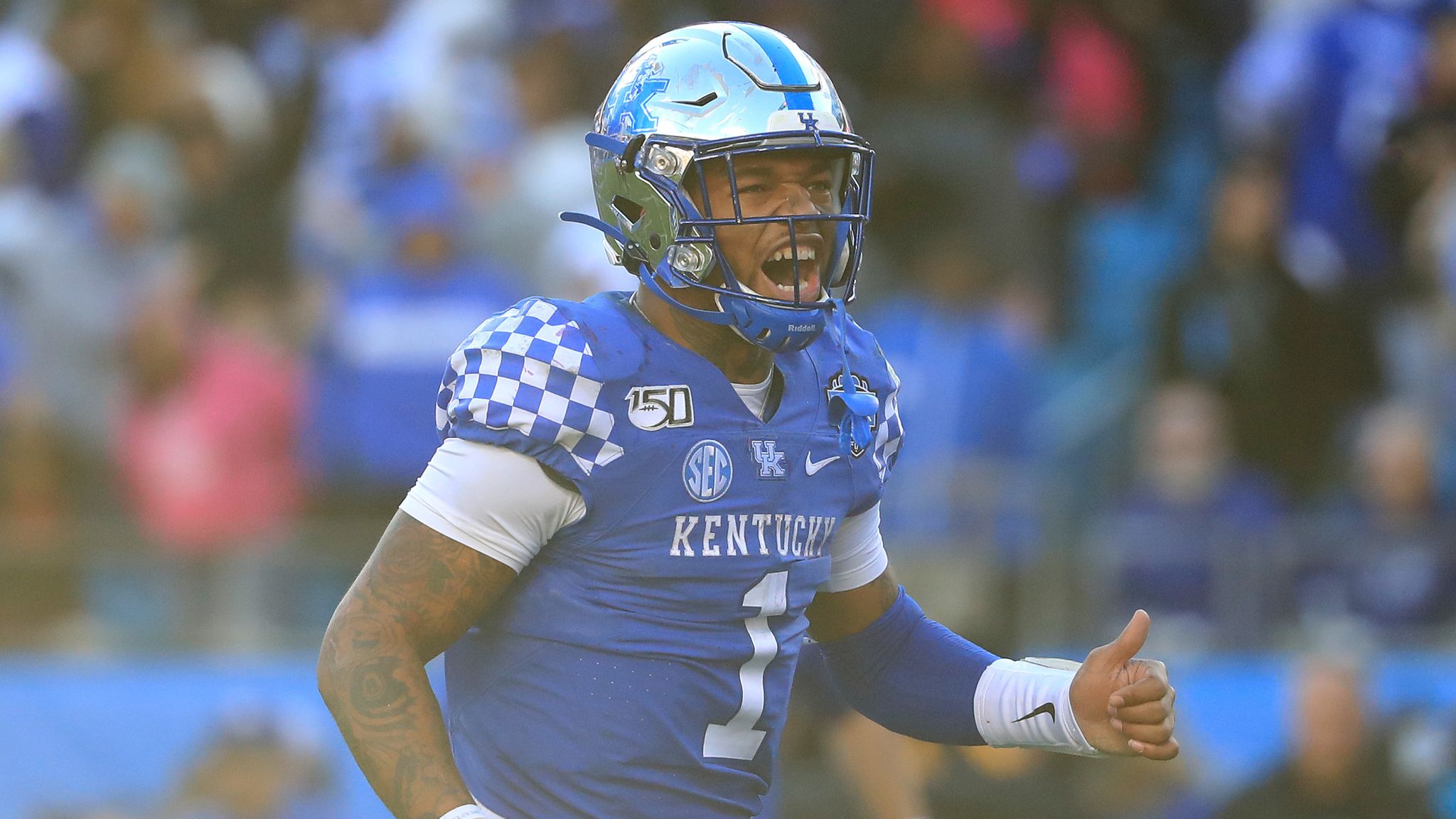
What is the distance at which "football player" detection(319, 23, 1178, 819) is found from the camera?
2928 millimetres

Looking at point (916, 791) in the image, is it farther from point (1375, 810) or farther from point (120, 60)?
point (120, 60)

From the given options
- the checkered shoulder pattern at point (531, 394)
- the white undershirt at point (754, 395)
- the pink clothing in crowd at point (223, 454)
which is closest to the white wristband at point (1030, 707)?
the white undershirt at point (754, 395)

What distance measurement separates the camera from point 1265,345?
25.7 feet

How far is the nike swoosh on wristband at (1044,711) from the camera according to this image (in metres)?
3.40

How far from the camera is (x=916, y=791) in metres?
6.37

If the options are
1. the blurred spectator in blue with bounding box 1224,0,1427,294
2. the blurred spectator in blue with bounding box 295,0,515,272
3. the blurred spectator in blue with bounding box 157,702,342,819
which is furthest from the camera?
the blurred spectator in blue with bounding box 295,0,515,272

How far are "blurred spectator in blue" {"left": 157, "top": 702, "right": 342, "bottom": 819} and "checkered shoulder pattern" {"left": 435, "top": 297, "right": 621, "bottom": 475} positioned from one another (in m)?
3.84

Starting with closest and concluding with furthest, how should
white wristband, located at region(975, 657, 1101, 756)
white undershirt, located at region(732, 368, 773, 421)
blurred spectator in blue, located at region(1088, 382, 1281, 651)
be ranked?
white undershirt, located at region(732, 368, 773, 421) → white wristband, located at region(975, 657, 1101, 756) → blurred spectator in blue, located at region(1088, 382, 1281, 651)

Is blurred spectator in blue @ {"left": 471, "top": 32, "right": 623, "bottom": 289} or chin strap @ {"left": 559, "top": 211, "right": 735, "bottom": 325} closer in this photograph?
chin strap @ {"left": 559, "top": 211, "right": 735, "bottom": 325}

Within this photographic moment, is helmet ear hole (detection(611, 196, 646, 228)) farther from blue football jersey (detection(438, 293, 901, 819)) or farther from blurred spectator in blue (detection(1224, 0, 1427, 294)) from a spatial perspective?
blurred spectator in blue (detection(1224, 0, 1427, 294))

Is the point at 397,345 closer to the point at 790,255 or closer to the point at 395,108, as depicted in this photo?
the point at 395,108

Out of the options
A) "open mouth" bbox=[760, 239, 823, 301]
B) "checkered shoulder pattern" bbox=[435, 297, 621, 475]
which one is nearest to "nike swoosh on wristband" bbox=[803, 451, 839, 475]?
"open mouth" bbox=[760, 239, 823, 301]

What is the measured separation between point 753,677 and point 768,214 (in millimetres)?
743

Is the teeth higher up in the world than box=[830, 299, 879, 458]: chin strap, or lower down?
higher up
